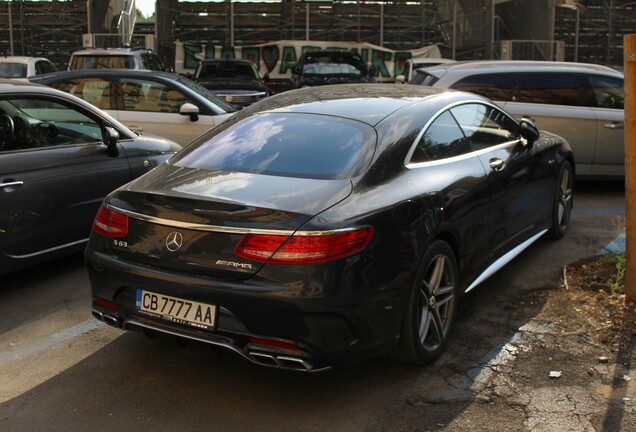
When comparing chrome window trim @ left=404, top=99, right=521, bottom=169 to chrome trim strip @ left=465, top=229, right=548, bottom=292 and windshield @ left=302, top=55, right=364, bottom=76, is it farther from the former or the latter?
windshield @ left=302, top=55, right=364, bottom=76

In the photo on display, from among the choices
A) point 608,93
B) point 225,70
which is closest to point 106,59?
point 225,70

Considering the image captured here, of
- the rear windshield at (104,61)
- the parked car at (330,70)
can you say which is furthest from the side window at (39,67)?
the parked car at (330,70)

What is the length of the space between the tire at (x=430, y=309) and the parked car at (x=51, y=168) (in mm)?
3019

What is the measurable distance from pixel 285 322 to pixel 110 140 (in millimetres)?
3228

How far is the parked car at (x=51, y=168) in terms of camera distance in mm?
5359

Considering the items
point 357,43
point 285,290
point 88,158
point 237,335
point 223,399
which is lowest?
point 223,399

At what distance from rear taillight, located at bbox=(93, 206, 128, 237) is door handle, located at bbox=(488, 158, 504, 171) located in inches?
100

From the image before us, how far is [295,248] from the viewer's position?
3.50 m

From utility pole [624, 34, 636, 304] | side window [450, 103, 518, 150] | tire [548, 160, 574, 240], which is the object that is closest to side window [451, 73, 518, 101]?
tire [548, 160, 574, 240]

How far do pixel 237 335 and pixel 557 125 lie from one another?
642cm

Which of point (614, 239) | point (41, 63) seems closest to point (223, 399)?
point (614, 239)

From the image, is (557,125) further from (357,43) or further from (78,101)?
(357,43)

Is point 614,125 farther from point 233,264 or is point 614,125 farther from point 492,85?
point 233,264

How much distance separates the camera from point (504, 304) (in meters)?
5.24
